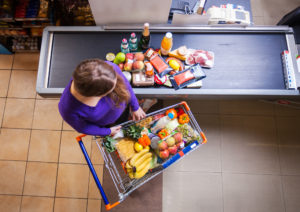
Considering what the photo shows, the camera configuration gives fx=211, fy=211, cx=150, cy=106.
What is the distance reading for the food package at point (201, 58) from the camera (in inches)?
78.5

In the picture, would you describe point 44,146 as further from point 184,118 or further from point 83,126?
point 184,118

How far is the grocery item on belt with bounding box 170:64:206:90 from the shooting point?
1.91 meters

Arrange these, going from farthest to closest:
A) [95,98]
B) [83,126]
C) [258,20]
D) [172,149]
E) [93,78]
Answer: [258,20] < [172,149] < [83,126] < [95,98] < [93,78]

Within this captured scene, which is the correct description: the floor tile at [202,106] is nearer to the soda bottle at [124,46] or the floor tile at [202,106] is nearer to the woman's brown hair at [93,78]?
the soda bottle at [124,46]

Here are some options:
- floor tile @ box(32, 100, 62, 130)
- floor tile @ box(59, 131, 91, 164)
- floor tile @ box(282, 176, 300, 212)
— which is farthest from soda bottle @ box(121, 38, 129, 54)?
floor tile @ box(282, 176, 300, 212)

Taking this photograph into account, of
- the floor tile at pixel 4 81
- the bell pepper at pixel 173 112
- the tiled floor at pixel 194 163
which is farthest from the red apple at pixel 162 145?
the floor tile at pixel 4 81

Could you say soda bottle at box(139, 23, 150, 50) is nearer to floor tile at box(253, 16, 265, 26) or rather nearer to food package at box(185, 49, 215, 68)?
food package at box(185, 49, 215, 68)

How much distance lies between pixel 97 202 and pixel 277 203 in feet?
7.57

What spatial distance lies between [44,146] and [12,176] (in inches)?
21.9

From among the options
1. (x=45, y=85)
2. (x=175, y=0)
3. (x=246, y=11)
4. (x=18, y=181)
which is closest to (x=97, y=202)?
(x=18, y=181)

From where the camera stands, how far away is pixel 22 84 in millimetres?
3051

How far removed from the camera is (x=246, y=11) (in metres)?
2.15

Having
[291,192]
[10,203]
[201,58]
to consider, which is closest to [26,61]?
[10,203]

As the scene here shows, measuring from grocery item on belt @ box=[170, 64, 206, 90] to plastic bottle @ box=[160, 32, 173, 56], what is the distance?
24 centimetres
